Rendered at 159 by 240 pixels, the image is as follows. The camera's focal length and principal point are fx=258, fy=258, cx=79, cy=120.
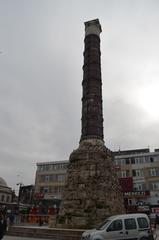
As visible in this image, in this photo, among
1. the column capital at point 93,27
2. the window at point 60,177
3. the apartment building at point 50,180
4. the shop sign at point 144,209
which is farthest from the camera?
the window at point 60,177

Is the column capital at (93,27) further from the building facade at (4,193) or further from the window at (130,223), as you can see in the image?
the building facade at (4,193)

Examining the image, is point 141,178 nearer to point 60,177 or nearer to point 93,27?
point 60,177

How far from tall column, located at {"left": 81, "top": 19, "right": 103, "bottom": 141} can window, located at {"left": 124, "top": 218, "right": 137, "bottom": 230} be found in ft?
29.8

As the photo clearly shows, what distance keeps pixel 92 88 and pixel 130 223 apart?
474 inches

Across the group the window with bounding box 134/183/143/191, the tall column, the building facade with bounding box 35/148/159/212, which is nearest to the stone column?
the tall column

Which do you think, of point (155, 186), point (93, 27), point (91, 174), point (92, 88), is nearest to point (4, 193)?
point (155, 186)

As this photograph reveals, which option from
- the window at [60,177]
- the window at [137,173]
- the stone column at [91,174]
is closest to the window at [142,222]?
the stone column at [91,174]

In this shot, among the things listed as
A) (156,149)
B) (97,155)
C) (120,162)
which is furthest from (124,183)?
(97,155)

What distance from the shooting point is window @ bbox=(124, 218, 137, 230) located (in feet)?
33.1

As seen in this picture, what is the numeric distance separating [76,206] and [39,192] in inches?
1153

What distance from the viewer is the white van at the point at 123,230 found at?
→ 961 cm

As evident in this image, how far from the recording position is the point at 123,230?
994cm

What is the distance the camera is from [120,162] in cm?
3984

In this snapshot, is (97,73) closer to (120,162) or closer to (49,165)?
(120,162)
